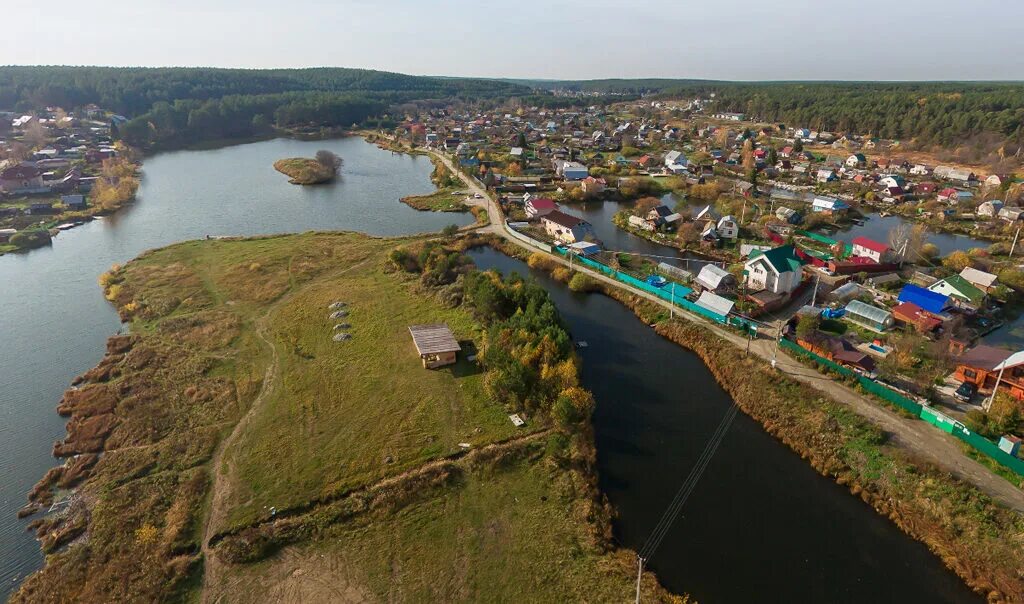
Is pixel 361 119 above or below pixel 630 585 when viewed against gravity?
above

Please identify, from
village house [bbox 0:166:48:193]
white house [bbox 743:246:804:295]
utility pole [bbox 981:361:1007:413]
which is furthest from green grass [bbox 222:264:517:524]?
village house [bbox 0:166:48:193]

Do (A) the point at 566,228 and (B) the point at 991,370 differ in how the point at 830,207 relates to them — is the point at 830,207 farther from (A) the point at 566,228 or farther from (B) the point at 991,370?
(B) the point at 991,370

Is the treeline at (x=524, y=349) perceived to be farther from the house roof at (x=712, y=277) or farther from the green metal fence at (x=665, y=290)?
the house roof at (x=712, y=277)

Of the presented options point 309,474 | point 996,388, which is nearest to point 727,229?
point 996,388

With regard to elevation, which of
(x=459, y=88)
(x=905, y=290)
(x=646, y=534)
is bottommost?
(x=646, y=534)

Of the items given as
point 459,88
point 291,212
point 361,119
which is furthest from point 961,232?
point 459,88

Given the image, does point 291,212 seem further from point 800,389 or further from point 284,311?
point 800,389
